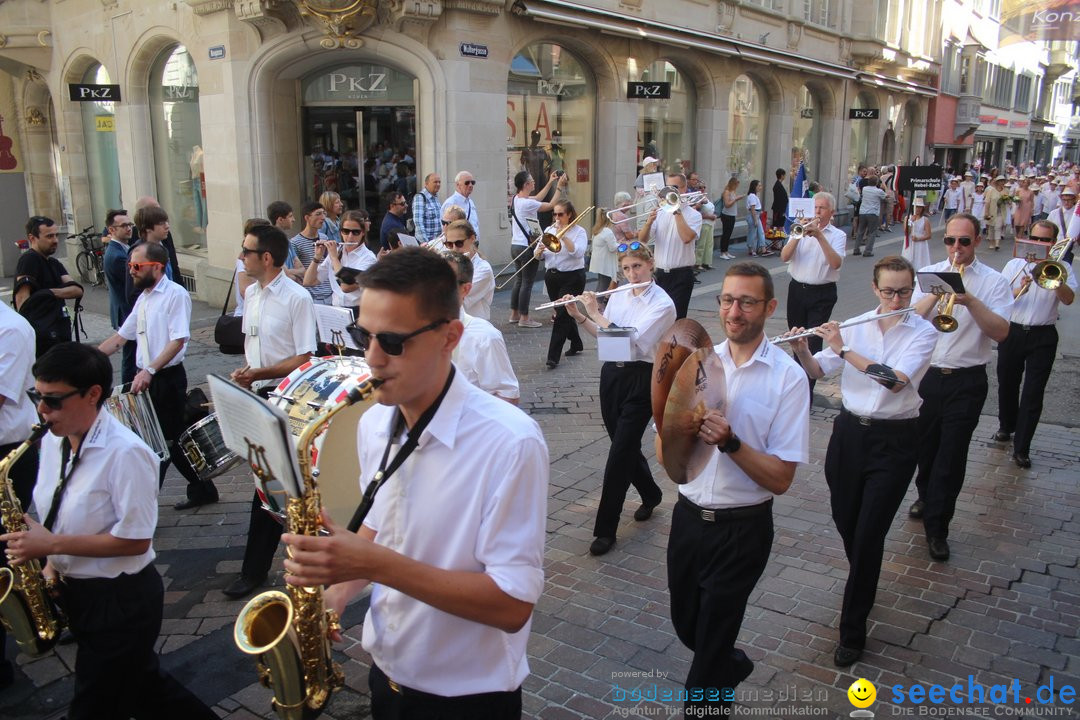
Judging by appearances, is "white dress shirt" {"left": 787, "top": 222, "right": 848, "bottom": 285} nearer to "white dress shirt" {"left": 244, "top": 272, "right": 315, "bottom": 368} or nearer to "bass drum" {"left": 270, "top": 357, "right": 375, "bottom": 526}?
"white dress shirt" {"left": 244, "top": 272, "right": 315, "bottom": 368}

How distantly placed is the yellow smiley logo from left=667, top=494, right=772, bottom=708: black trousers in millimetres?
773

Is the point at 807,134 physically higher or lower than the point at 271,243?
higher

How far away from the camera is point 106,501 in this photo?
332cm

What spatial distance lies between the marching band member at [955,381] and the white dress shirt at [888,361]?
0.84 meters

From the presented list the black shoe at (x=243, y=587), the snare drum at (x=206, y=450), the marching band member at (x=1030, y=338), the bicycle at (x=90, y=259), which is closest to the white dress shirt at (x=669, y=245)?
the marching band member at (x=1030, y=338)

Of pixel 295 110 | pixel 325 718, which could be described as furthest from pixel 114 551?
pixel 295 110

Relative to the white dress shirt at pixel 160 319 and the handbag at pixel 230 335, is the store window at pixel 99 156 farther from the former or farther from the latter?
the handbag at pixel 230 335

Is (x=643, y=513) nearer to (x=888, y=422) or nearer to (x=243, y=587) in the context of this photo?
(x=888, y=422)

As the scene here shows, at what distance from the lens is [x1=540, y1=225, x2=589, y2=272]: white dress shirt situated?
36.0ft

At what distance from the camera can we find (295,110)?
14672 mm

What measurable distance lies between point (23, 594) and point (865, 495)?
4069 millimetres

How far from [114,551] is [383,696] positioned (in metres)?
1.46

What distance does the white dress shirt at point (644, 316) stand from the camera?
5594mm

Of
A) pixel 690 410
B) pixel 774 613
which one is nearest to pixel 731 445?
pixel 690 410
